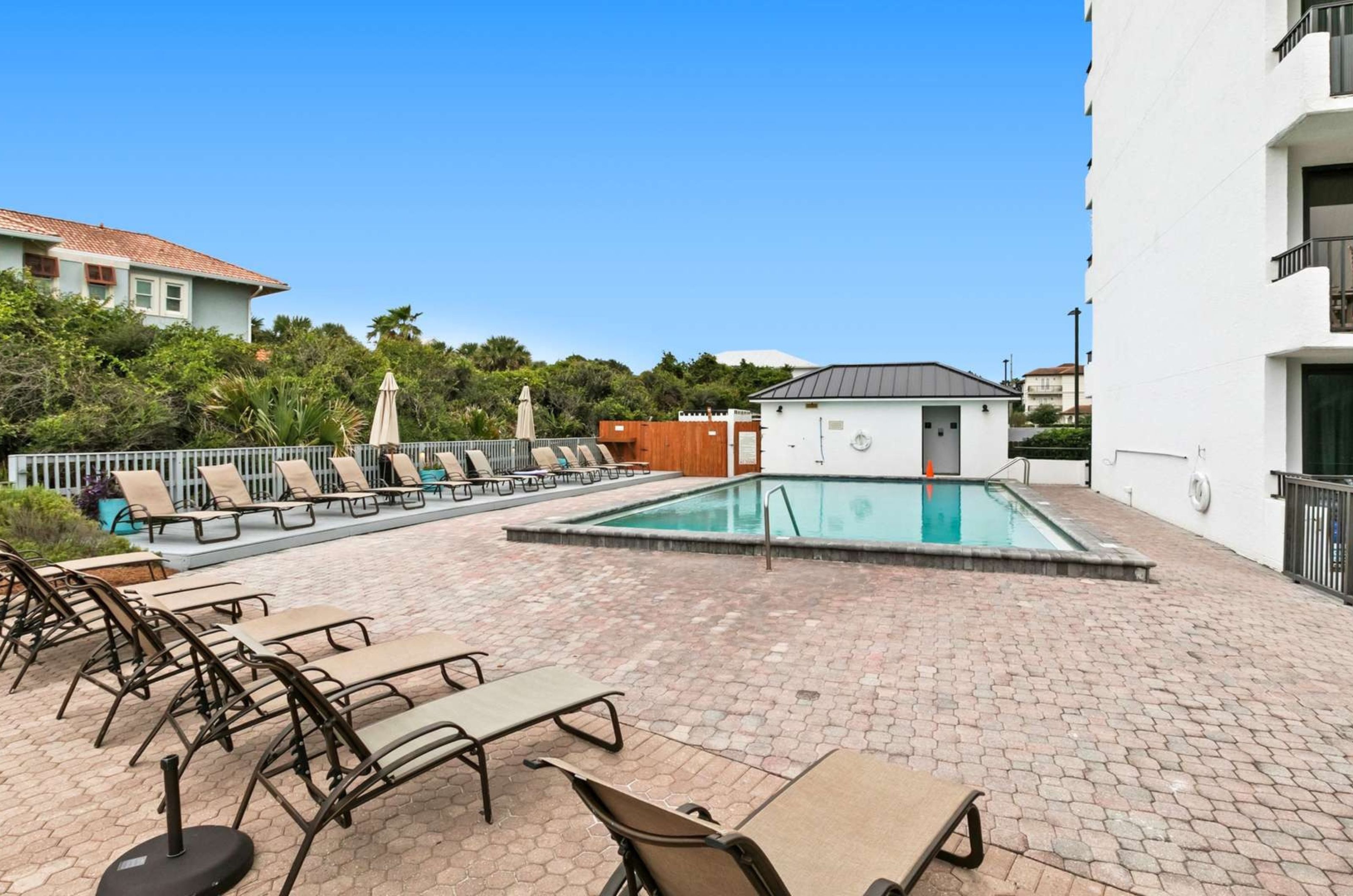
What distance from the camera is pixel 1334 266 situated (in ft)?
26.6

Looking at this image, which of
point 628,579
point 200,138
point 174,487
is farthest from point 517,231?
point 628,579

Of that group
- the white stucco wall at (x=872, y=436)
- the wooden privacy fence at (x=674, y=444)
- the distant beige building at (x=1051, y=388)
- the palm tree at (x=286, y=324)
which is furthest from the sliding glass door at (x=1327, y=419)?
the distant beige building at (x=1051, y=388)

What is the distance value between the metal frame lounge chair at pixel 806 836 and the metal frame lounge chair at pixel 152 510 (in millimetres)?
8504

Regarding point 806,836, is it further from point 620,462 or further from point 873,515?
point 620,462

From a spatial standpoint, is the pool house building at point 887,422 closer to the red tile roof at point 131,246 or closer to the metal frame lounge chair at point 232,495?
the metal frame lounge chair at point 232,495

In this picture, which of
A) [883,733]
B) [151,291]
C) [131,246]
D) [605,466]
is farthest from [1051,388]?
[883,733]

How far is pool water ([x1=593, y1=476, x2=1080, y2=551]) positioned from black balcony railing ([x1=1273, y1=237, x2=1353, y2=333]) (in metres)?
3.92

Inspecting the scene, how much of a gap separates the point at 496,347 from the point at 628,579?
123 feet

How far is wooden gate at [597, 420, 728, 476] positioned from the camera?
23.2m

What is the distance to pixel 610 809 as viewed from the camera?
1717mm

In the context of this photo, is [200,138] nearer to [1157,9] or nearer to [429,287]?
[429,287]

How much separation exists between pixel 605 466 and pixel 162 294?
18.9 metres

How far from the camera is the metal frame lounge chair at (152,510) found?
8.56m

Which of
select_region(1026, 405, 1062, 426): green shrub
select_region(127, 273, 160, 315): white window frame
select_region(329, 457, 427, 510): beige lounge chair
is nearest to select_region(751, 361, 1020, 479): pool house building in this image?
select_region(329, 457, 427, 510): beige lounge chair
